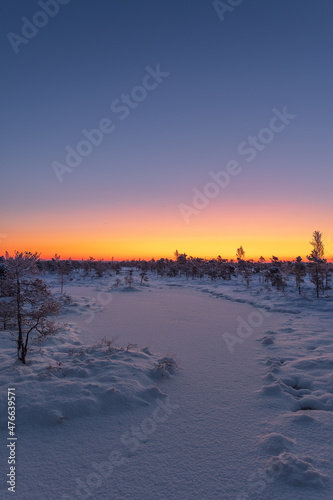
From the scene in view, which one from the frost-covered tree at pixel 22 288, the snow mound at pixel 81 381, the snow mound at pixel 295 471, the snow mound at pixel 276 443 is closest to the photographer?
the snow mound at pixel 295 471

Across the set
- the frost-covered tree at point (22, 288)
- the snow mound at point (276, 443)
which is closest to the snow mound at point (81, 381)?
the frost-covered tree at point (22, 288)

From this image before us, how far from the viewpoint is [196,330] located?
12602 mm

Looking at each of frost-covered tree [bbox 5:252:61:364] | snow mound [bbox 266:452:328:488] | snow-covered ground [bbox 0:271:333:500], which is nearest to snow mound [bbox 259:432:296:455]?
snow-covered ground [bbox 0:271:333:500]

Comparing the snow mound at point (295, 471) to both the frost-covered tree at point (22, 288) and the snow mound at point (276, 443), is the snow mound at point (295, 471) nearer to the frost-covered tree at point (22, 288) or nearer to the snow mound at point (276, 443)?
the snow mound at point (276, 443)

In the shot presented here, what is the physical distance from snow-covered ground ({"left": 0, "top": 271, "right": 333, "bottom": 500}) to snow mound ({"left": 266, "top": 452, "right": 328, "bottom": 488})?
0.5 inches

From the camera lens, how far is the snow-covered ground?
136 inches

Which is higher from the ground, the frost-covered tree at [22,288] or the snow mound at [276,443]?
the frost-covered tree at [22,288]

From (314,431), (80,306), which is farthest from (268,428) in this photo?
(80,306)

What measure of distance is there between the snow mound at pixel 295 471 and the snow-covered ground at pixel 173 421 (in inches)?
0.5

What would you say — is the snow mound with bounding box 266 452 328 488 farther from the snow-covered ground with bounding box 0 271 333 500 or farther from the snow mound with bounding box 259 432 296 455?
the snow mound with bounding box 259 432 296 455

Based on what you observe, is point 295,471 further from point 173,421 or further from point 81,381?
point 81,381

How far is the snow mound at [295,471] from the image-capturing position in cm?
339

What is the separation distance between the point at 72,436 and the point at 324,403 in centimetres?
498

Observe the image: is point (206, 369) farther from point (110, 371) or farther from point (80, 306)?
point (80, 306)
